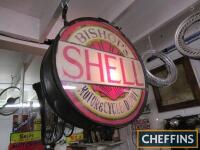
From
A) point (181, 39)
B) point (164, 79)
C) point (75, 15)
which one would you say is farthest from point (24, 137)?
point (181, 39)

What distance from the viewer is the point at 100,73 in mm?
862

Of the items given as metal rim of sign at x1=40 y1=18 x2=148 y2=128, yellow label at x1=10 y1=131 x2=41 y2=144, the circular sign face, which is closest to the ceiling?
the circular sign face

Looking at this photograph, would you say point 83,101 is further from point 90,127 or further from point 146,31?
point 146,31

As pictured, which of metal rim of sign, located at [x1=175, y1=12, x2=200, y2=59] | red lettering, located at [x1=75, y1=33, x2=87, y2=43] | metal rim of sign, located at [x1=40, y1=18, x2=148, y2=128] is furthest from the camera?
metal rim of sign, located at [x1=175, y1=12, x2=200, y2=59]

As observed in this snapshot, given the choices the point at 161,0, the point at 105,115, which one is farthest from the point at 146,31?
the point at 105,115

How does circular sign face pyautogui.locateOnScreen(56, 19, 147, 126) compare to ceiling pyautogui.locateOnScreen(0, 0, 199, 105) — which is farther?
ceiling pyautogui.locateOnScreen(0, 0, 199, 105)

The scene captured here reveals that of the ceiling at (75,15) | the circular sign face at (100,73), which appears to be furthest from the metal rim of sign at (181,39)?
the circular sign face at (100,73)

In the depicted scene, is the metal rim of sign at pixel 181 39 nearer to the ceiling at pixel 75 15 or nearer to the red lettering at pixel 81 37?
the ceiling at pixel 75 15

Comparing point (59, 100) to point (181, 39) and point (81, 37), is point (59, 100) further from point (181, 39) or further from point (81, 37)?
point (181, 39)

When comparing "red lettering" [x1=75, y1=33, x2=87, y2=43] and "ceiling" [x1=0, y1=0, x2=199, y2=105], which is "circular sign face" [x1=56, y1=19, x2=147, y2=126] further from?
"ceiling" [x1=0, y1=0, x2=199, y2=105]

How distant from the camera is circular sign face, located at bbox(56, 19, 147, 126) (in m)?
0.75

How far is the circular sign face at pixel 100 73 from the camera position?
0.75m

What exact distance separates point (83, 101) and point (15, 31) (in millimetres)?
1517

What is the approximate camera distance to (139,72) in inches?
40.3
